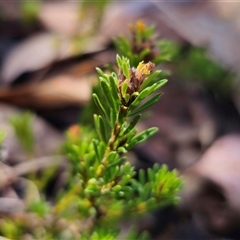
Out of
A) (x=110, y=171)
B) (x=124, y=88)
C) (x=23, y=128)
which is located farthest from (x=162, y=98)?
(x=124, y=88)

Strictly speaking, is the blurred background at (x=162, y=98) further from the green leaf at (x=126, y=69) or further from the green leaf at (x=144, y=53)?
the green leaf at (x=126, y=69)

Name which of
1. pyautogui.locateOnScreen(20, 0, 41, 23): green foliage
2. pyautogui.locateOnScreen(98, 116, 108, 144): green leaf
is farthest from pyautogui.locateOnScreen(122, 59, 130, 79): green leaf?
pyautogui.locateOnScreen(20, 0, 41, 23): green foliage

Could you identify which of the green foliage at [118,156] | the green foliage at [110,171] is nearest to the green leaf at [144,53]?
the green foliage at [110,171]

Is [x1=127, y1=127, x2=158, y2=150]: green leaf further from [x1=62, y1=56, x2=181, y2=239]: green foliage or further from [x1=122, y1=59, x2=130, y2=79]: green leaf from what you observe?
[x1=122, y1=59, x2=130, y2=79]: green leaf

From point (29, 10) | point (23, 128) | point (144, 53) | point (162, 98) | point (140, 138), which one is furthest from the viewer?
point (29, 10)

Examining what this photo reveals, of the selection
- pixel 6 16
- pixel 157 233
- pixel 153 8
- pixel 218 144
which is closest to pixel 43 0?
pixel 6 16

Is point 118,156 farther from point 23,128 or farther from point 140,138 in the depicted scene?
point 23,128

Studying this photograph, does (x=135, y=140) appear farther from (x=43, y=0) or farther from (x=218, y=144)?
(x=43, y=0)

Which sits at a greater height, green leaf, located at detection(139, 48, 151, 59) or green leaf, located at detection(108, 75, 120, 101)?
green leaf, located at detection(139, 48, 151, 59)

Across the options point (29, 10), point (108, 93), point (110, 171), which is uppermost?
point (29, 10)
